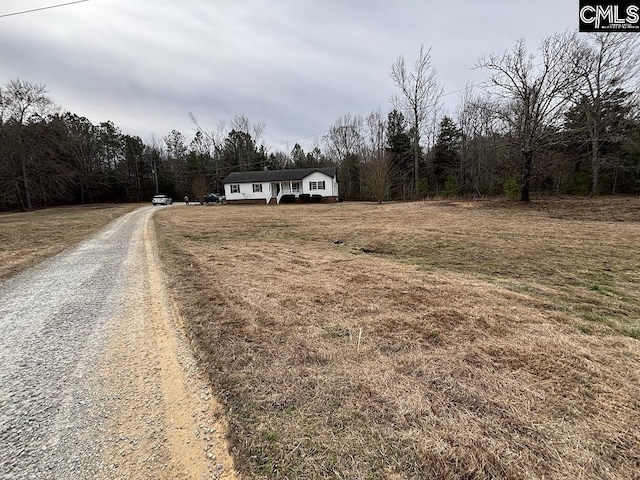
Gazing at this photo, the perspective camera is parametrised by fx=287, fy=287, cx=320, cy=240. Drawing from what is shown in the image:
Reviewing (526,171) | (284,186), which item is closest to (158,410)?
(526,171)

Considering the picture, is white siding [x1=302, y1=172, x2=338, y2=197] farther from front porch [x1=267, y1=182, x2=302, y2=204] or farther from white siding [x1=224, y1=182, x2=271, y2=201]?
white siding [x1=224, y1=182, x2=271, y2=201]

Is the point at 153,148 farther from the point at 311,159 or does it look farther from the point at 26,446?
the point at 26,446

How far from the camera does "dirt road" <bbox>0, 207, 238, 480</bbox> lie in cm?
150

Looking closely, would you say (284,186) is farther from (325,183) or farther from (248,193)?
(325,183)

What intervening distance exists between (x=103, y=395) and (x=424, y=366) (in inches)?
93.0

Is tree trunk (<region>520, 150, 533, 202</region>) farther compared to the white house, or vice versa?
the white house

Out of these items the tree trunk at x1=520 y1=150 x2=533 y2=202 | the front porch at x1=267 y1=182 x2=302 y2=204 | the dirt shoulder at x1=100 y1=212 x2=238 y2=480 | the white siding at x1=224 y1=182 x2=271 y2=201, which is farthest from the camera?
the white siding at x1=224 y1=182 x2=271 y2=201

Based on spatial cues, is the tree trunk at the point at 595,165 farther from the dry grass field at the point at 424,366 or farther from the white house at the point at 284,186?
the white house at the point at 284,186

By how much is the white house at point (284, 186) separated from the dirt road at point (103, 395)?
3000 centimetres

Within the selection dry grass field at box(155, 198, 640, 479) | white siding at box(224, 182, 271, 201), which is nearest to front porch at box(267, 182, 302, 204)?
white siding at box(224, 182, 271, 201)

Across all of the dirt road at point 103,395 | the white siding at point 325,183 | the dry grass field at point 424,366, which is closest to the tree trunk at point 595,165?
the dry grass field at point 424,366

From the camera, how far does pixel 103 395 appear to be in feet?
6.61

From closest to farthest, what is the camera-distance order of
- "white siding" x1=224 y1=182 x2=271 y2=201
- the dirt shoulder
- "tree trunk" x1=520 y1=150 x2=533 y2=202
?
1. the dirt shoulder
2. "tree trunk" x1=520 y1=150 x2=533 y2=202
3. "white siding" x1=224 y1=182 x2=271 y2=201

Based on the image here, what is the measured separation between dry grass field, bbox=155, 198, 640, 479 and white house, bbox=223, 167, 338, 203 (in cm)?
2841
